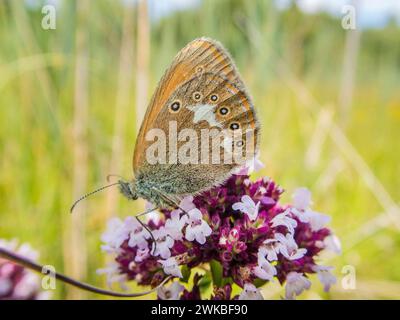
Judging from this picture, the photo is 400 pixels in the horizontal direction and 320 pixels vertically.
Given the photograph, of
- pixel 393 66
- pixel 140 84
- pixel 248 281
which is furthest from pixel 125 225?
pixel 393 66

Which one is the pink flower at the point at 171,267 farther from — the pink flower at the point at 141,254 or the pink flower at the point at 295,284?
the pink flower at the point at 295,284

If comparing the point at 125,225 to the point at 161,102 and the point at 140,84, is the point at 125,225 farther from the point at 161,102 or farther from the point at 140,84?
the point at 140,84

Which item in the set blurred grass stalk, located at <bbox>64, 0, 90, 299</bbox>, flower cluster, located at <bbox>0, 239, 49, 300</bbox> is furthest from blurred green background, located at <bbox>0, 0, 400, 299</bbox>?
flower cluster, located at <bbox>0, 239, 49, 300</bbox>

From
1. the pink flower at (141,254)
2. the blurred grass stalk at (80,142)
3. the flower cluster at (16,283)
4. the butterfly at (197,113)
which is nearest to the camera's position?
the pink flower at (141,254)

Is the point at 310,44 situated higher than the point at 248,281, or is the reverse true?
the point at 310,44

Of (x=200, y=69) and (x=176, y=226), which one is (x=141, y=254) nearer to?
(x=176, y=226)

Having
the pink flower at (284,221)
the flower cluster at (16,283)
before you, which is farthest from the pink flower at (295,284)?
the flower cluster at (16,283)
